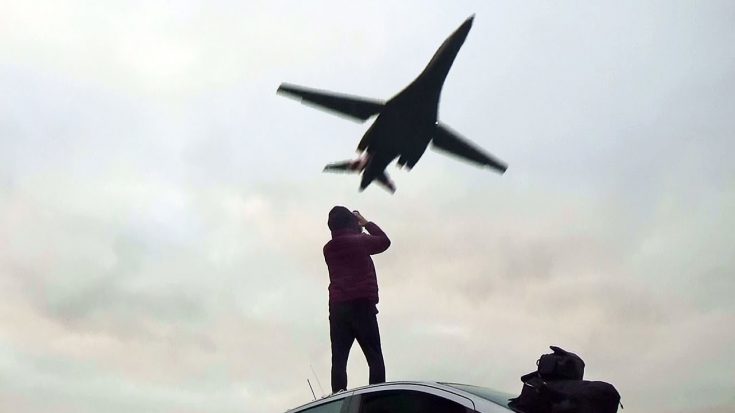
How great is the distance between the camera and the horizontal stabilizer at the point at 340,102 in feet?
52.5

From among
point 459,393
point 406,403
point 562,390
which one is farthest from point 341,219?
point 562,390

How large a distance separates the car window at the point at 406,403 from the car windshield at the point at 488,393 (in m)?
0.21

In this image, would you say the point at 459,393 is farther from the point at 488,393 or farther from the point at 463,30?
the point at 463,30

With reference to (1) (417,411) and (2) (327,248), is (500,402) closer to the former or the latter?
(1) (417,411)

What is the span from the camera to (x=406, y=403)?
5203 millimetres

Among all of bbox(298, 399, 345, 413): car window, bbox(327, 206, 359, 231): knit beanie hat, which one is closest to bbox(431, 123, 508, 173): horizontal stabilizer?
bbox(327, 206, 359, 231): knit beanie hat

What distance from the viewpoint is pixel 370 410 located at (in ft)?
17.9

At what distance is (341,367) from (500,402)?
3.15 metres

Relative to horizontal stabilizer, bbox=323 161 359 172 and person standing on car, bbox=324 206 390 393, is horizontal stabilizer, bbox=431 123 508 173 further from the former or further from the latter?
person standing on car, bbox=324 206 390 393

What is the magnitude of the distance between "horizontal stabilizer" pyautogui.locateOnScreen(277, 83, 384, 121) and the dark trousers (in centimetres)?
894

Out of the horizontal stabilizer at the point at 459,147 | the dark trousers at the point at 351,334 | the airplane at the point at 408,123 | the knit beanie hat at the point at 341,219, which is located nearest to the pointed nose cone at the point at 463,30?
the airplane at the point at 408,123

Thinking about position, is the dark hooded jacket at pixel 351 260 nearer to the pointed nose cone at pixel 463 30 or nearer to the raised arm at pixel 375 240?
the raised arm at pixel 375 240

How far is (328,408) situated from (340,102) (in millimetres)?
11084

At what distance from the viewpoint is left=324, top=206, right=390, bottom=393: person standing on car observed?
771 centimetres
